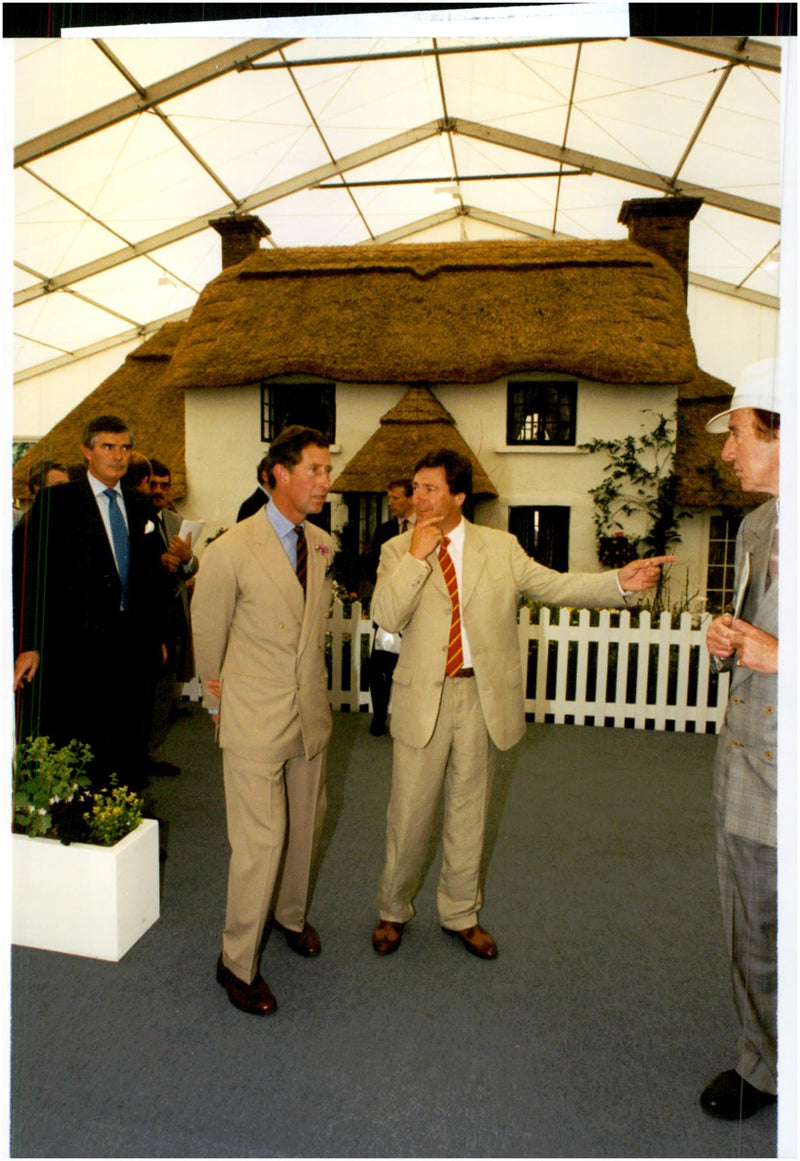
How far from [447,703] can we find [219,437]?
335 inches

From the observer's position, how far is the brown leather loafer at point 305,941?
258 centimetres

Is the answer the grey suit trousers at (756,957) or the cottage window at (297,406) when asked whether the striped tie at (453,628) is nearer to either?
the grey suit trousers at (756,957)

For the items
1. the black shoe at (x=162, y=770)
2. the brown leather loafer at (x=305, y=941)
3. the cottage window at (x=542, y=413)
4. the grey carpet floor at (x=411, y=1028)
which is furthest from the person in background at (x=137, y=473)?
the cottage window at (x=542, y=413)

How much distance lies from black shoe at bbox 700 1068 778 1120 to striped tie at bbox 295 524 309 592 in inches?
74.5

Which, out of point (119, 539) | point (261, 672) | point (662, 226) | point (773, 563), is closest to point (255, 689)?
point (261, 672)

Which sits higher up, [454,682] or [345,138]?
[345,138]

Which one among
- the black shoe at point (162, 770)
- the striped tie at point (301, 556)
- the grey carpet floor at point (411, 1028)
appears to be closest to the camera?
the grey carpet floor at point (411, 1028)

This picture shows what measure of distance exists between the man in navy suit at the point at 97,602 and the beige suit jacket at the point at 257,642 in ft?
3.07

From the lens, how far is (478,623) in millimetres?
2502

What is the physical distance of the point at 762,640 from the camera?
5.48ft

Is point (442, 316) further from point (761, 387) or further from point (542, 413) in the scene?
point (761, 387)

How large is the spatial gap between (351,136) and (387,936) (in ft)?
14.4

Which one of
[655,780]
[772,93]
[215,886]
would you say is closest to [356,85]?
[772,93]

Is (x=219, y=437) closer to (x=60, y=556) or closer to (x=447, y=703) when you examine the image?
(x=60, y=556)
